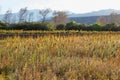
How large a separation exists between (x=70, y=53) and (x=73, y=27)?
2851 cm

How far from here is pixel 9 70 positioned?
7117 mm

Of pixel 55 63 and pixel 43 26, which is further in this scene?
pixel 43 26

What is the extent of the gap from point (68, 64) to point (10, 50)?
216 centimetres

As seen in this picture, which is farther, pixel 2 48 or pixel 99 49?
pixel 99 49

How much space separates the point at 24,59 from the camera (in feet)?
26.5

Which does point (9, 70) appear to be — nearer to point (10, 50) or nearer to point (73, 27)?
point (10, 50)

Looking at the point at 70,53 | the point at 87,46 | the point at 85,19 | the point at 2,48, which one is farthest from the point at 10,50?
the point at 85,19

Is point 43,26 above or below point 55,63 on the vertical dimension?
below

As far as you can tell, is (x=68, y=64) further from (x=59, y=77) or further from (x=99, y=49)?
(x=99, y=49)

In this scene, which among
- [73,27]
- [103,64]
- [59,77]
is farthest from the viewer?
[73,27]

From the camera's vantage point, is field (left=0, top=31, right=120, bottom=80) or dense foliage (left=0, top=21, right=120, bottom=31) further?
dense foliage (left=0, top=21, right=120, bottom=31)

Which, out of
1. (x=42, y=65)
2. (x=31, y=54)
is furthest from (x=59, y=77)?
(x=31, y=54)

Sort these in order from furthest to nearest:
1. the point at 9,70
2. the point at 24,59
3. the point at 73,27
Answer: the point at 73,27, the point at 24,59, the point at 9,70

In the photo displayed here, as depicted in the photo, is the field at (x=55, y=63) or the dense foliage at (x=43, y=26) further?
the dense foliage at (x=43, y=26)
